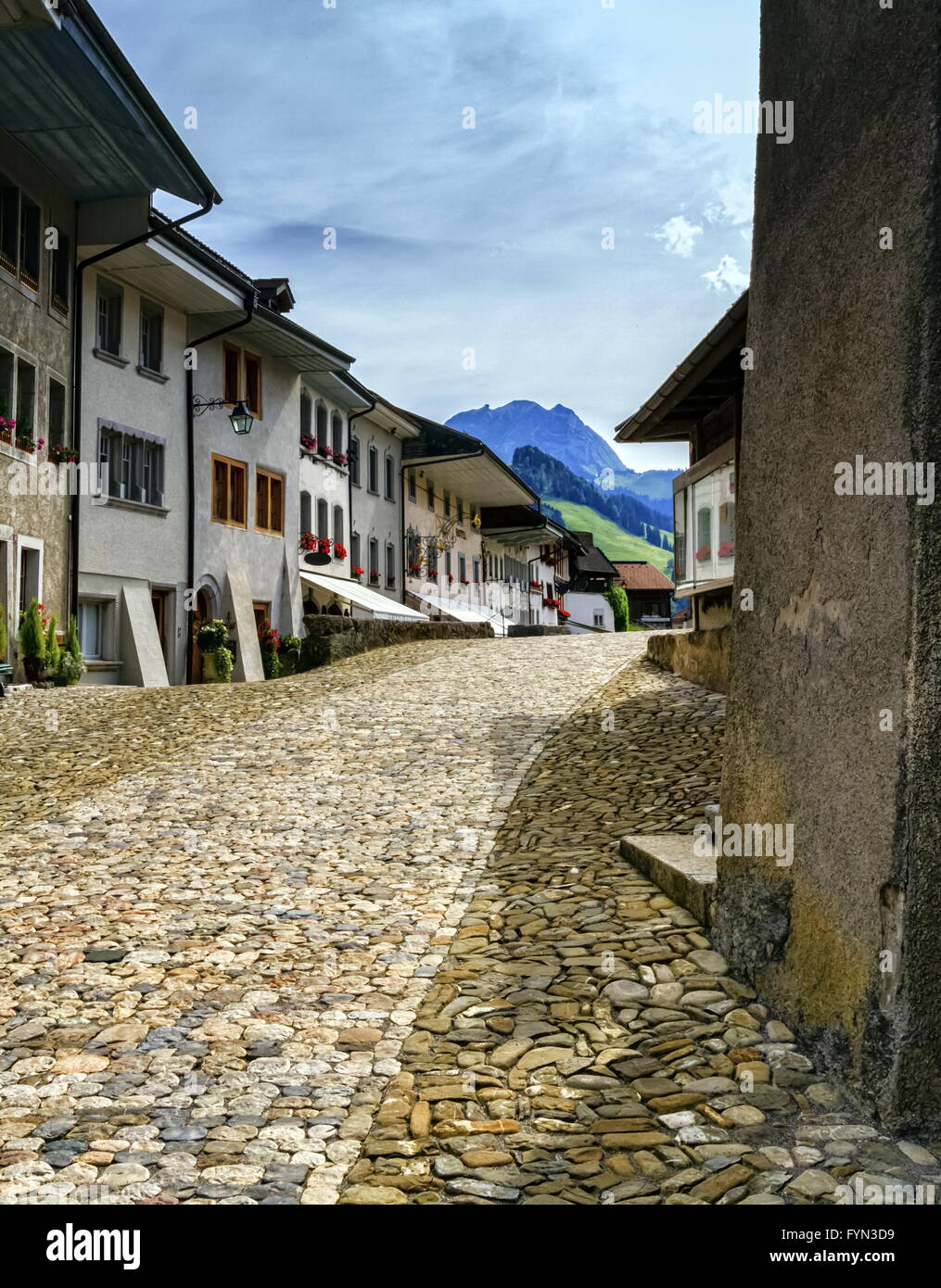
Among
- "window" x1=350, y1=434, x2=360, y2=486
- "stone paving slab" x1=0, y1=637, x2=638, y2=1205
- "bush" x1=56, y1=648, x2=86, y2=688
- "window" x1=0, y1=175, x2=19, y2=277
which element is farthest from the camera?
"window" x1=350, y1=434, x2=360, y2=486

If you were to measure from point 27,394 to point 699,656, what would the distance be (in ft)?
37.1

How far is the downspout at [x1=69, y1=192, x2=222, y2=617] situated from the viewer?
1947cm

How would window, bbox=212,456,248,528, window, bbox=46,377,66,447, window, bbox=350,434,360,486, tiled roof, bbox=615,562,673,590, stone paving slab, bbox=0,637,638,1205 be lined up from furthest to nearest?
tiled roof, bbox=615,562,673,590
window, bbox=350,434,360,486
window, bbox=212,456,248,528
window, bbox=46,377,66,447
stone paving slab, bbox=0,637,638,1205

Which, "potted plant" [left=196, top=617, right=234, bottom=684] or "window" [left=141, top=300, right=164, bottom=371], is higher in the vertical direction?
"window" [left=141, top=300, right=164, bottom=371]

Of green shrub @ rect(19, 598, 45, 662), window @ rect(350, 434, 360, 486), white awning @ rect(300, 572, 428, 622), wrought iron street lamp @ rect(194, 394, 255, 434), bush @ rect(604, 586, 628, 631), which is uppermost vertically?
window @ rect(350, 434, 360, 486)

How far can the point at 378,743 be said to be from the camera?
12.0m

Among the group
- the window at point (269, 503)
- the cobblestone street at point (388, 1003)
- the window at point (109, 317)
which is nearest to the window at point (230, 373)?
the window at point (269, 503)

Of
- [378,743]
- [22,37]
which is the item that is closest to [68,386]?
[22,37]

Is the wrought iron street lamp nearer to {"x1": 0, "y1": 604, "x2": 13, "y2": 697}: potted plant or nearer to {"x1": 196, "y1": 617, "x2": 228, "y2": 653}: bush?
{"x1": 196, "y1": 617, "x2": 228, "y2": 653}: bush

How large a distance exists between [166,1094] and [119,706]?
38.4ft

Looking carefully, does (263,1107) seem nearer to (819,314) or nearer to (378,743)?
(819,314)

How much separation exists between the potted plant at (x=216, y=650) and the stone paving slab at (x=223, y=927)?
9276 mm

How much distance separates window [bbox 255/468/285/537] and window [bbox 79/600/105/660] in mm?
6050

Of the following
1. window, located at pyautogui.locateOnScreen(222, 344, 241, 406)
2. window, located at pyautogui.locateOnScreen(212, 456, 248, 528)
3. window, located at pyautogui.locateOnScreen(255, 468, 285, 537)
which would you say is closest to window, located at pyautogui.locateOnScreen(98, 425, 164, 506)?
window, located at pyautogui.locateOnScreen(212, 456, 248, 528)
